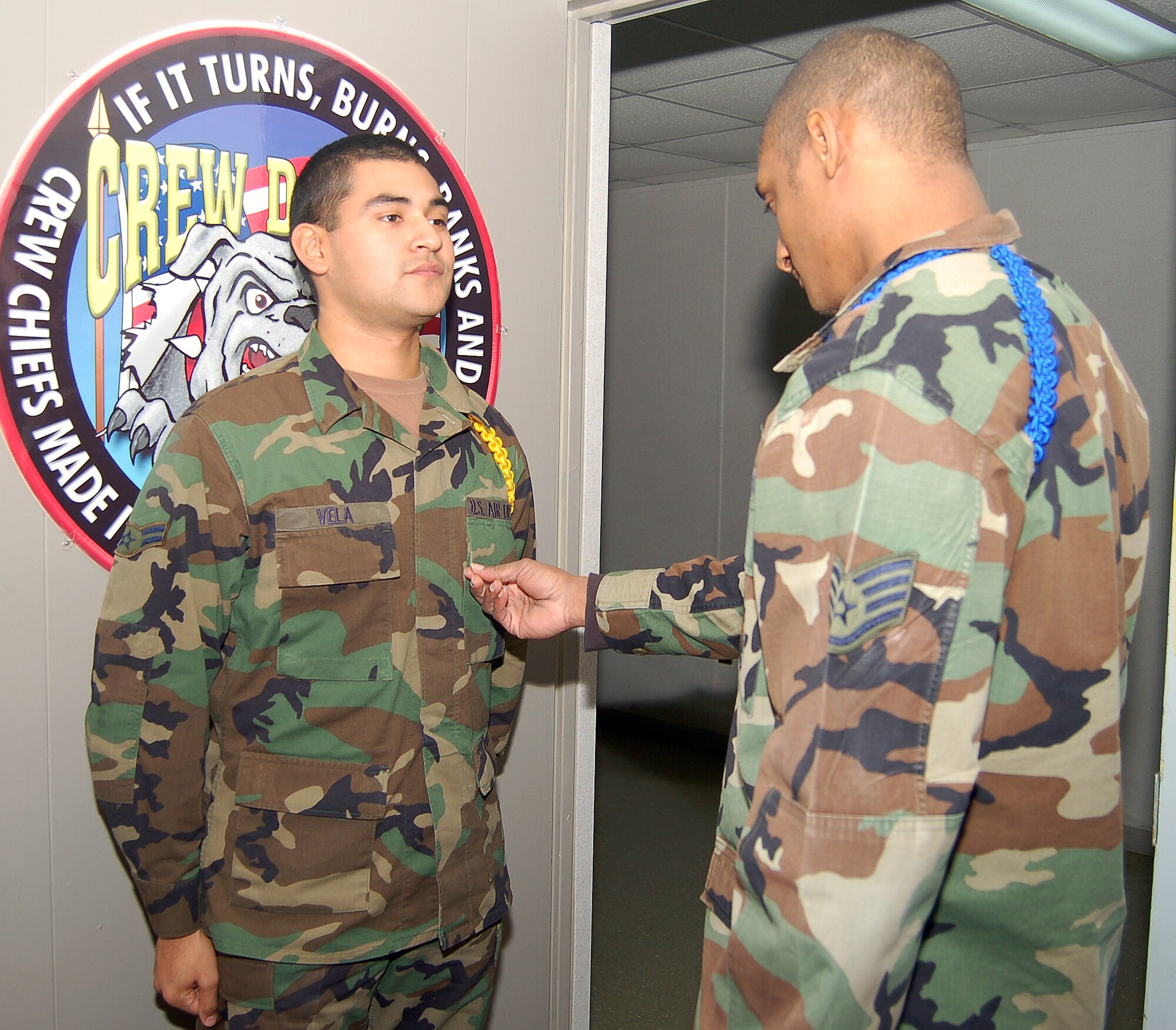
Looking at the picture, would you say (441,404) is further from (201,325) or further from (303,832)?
(303,832)

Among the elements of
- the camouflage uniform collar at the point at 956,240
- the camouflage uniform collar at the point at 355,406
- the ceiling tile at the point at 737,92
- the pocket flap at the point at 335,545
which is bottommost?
the pocket flap at the point at 335,545

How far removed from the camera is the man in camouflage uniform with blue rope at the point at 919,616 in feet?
2.99

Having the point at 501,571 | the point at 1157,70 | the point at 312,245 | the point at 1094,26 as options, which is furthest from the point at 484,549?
the point at 1157,70

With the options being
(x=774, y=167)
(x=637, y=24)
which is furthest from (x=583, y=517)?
(x=637, y=24)

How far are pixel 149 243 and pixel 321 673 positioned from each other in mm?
700

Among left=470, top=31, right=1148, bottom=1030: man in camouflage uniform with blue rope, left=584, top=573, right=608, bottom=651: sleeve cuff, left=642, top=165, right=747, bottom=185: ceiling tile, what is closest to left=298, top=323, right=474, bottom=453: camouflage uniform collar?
left=584, top=573, right=608, bottom=651: sleeve cuff

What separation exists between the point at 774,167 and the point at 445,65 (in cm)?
93

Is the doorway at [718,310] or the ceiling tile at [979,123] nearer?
the doorway at [718,310]

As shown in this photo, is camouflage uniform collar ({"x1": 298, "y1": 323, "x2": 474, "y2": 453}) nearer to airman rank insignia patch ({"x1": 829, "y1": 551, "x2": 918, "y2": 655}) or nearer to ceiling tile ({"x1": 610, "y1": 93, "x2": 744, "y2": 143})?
airman rank insignia patch ({"x1": 829, "y1": 551, "x2": 918, "y2": 655})

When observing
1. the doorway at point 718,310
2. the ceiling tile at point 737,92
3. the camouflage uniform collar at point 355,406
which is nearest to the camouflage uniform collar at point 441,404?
the camouflage uniform collar at point 355,406

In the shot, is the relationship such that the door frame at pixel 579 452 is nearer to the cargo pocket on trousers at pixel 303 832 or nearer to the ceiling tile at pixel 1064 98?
the cargo pocket on trousers at pixel 303 832

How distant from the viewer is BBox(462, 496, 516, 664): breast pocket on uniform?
1679 mm

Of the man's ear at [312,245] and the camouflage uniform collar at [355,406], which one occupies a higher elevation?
the man's ear at [312,245]

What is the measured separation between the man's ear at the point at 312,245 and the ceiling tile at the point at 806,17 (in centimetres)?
163
